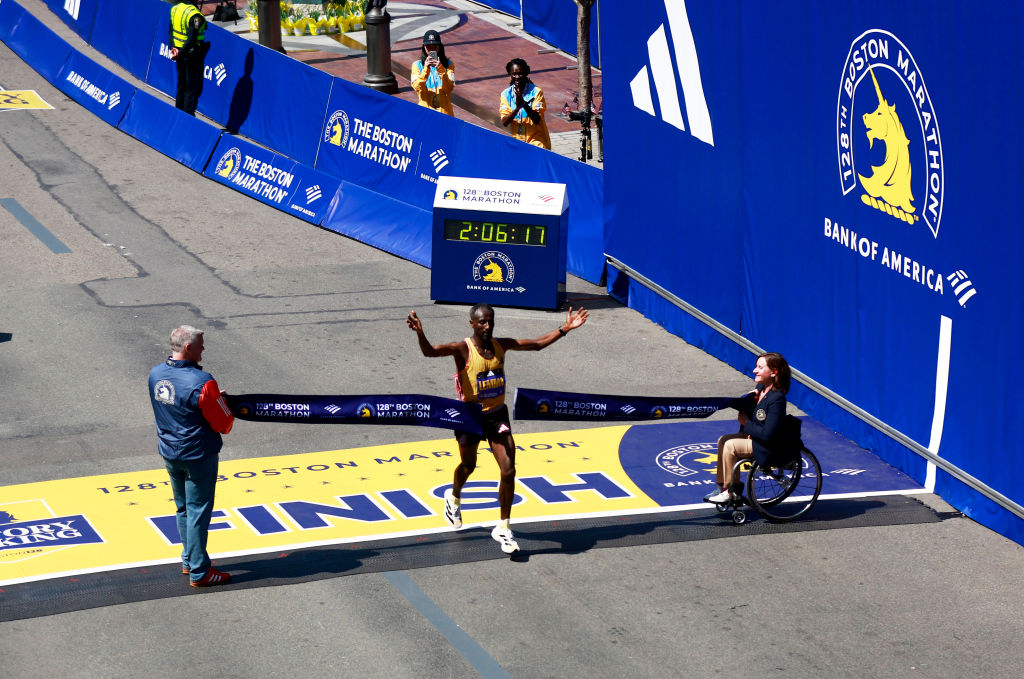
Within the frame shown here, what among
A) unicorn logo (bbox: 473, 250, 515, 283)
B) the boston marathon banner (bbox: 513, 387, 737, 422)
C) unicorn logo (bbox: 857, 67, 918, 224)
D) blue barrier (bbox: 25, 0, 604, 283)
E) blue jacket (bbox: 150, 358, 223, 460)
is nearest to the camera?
blue jacket (bbox: 150, 358, 223, 460)

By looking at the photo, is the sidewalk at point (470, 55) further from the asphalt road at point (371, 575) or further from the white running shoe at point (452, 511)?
the white running shoe at point (452, 511)

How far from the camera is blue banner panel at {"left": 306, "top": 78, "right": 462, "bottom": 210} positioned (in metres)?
19.8

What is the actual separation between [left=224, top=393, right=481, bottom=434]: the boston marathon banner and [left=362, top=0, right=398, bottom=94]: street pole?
15.8 meters

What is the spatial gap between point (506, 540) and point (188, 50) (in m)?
16.1

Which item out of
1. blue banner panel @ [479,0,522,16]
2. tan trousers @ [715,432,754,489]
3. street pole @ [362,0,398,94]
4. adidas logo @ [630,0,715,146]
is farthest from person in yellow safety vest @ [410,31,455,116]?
tan trousers @ [715,432,754,489]

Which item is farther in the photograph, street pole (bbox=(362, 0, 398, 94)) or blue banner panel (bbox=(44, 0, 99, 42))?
blue banner panel (bbox=(44, 0, 99, 42))

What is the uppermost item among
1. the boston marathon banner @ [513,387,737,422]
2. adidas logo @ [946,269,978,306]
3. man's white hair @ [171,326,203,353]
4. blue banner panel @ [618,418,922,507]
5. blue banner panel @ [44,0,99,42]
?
blue banner panel @ [44,0,99,42]

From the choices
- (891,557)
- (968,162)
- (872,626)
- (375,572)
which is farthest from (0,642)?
(968,162)

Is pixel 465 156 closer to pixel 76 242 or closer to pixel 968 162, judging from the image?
pixel 76 242

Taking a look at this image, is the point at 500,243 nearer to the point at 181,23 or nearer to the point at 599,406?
the point at 599,406

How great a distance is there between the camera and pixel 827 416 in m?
13.1

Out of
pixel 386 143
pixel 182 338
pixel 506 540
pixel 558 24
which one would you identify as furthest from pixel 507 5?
pixel 182 338

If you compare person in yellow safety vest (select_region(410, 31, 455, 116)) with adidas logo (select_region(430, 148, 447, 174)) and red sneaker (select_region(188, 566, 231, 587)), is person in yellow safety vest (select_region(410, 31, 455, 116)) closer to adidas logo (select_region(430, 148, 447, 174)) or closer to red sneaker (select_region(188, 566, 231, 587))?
adidas logo (select_region(430, 148, 447, 174))

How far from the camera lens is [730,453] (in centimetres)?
1071
